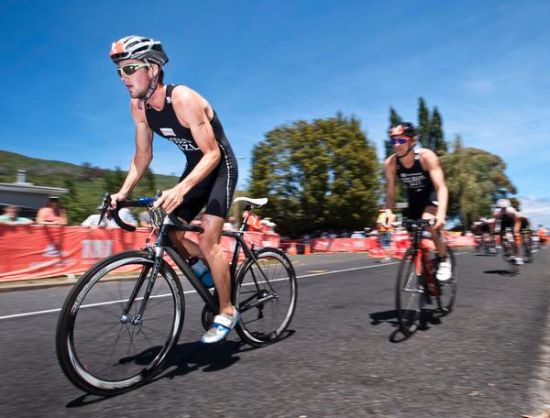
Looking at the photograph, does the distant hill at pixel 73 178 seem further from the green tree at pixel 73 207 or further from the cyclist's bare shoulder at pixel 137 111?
the cyclist's bare shoulder at pixel 137 111

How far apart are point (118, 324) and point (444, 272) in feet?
11.4

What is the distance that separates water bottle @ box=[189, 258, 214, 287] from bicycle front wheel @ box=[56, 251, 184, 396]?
0.25 metres

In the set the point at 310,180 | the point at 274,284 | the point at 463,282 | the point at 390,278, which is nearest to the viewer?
the point at 274,284

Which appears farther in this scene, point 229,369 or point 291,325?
point 291,325

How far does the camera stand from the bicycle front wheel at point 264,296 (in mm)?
3650


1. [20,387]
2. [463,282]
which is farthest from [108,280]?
[463,282]

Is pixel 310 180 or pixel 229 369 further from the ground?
pixel 310 180

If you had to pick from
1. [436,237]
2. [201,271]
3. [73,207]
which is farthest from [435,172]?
[73,207]

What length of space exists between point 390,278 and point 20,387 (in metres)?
7.59

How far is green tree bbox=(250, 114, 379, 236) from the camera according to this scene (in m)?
38.8

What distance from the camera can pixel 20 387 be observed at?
273 centimetres

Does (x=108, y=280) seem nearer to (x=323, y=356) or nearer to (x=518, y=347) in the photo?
(x=323, y=356)

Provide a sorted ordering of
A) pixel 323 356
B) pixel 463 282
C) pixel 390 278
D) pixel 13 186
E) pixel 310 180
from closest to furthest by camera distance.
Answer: pixel 323 356
pixel 463 282
pixel 390 278
pixel 13 186
pixel 310 180

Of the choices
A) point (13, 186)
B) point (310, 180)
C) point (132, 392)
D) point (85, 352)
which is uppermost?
point (310, 180)
